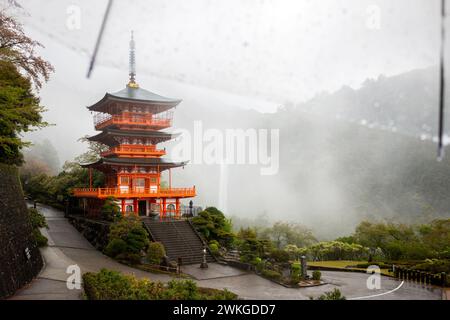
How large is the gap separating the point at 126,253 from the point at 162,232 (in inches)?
126

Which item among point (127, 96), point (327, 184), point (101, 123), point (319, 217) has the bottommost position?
point (319, 217)

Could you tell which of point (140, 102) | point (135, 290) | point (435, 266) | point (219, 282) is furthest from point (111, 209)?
point (435, 266)

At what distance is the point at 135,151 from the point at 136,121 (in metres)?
2.23

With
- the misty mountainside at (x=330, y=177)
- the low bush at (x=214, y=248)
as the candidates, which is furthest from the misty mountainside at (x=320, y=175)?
the low bush at (x=214, y=248)

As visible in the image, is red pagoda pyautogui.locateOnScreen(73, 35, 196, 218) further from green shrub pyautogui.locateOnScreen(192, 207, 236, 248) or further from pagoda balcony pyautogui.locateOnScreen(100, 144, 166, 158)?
green shrub pyautogui.locateOnScreen(192, 207, 236, 248)

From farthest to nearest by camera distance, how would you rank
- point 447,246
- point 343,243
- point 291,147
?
point 291,147 → point 343,243 → point 447,246


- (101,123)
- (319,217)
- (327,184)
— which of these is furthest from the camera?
(327,184)

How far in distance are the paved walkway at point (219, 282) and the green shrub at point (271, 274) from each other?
0.30m

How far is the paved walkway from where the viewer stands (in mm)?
13859

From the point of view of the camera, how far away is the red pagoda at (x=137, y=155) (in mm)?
26266

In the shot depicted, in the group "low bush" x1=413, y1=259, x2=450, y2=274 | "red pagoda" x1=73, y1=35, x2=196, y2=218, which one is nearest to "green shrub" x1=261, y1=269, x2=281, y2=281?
"low bush" x1=413, y1=259, x2=450, y2=274

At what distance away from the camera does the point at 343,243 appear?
26.3m

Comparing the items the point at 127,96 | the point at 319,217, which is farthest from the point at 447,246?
the point at 319,217
